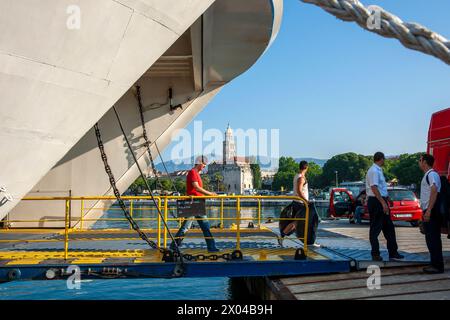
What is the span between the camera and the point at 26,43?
4.46 m

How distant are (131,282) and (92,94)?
281 inches

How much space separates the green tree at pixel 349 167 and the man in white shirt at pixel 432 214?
376ft

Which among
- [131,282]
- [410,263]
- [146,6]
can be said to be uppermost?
[146,6]

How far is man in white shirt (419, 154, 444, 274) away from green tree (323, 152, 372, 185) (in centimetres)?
11455

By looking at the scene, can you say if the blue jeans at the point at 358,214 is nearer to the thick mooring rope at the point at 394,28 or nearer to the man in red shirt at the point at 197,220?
the man in red shirt at the point at 197,220

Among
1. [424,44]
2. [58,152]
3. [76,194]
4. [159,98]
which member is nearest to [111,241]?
[76,194]

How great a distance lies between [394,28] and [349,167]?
118 m

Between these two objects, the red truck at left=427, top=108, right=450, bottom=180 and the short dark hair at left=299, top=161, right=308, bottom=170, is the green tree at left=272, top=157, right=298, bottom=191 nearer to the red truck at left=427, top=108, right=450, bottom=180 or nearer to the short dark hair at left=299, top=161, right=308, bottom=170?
the red truck at left=427, top=108, right=450, bottom=180

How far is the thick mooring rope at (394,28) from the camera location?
3.01m

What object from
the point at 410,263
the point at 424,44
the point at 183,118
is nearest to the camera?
the point at 424,44

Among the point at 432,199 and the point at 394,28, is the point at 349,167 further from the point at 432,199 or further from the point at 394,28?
the point at 394,28

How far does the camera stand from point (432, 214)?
20.1 feet

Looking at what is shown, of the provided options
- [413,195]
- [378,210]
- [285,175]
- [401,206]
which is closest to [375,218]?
[378,210]

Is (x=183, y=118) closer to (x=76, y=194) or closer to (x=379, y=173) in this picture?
(x=76, y=194)
